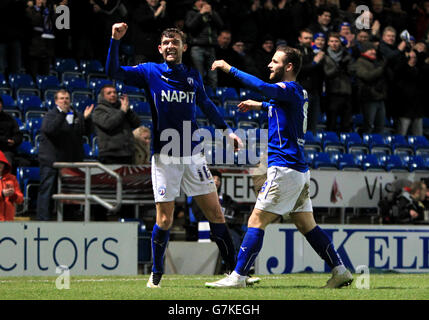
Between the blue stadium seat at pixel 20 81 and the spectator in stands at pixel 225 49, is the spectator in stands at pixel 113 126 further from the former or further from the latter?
the spectator in stands at pixel 225 49

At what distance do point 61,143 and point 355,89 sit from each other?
9.61 metres

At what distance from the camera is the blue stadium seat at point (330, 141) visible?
709 inches

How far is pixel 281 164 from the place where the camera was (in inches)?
301

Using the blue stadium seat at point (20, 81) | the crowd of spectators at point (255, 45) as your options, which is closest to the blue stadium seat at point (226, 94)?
the crowd of spectators at point (255, 45)

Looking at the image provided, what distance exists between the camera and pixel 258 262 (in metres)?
12.1

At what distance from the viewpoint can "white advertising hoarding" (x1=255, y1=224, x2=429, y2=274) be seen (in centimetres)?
1220

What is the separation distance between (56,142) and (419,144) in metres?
9.51

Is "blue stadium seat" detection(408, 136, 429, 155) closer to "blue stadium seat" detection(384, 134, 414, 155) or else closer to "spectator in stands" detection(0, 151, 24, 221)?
"blue stadium seat" detection(384, 134, 414, 155)

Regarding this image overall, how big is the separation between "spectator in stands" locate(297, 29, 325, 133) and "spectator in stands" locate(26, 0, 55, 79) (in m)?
4.98

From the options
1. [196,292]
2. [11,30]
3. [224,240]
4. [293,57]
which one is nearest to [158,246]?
[224,240]

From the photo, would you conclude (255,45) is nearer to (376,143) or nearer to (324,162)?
(376,143)

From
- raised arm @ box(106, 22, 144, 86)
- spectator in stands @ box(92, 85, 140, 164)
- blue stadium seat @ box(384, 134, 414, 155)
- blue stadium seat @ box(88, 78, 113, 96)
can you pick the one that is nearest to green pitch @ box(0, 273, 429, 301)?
raised arm @ box(106, 22, 144, 86)

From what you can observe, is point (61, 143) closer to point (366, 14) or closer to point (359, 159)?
point (359, 159)
